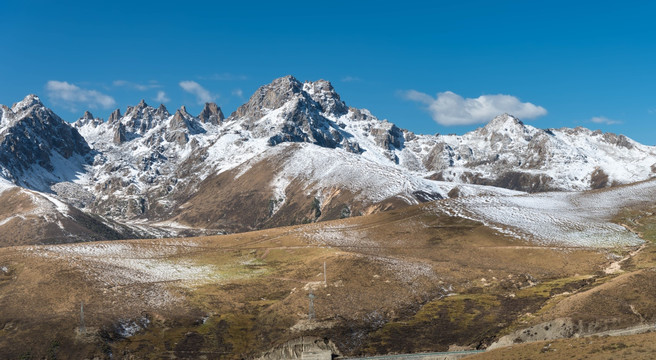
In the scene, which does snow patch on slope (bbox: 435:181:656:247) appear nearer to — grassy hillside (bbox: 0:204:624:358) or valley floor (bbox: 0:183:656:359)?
valley floor (bbox: 0:183:656:359)

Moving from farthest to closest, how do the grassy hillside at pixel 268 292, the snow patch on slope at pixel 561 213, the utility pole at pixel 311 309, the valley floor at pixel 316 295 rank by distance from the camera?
the snow patch on slope at pixel 561 213, the utility pole at pixel 311 309, the grassy hillside at pixel 268 292, the valley floor at pixel 316 295

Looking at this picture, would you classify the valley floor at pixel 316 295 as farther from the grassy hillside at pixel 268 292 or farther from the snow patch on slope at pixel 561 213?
the snow patch on slope at pixel 561 213

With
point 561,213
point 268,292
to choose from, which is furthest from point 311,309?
point 561,213

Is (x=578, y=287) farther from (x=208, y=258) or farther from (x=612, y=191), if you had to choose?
(x=612, y=191)

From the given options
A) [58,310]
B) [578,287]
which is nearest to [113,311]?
[58,310]

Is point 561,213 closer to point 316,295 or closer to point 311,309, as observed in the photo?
point 316,295

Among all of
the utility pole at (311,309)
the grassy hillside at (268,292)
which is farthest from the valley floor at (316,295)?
the utility pole at (311,309)

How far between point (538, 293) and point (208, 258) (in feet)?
238

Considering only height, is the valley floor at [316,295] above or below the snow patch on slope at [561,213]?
below

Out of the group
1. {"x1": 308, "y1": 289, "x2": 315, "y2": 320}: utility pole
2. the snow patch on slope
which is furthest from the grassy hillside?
the snow patch on slope

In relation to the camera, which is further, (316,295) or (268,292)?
(268,292)

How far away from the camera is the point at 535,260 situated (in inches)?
5089

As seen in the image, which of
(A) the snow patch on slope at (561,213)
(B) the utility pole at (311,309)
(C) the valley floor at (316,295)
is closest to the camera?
(C) the valley floor at (316,295)

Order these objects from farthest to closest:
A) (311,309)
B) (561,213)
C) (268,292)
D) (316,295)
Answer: (561,213) < (268,292) < (316,295) < (311,309)
